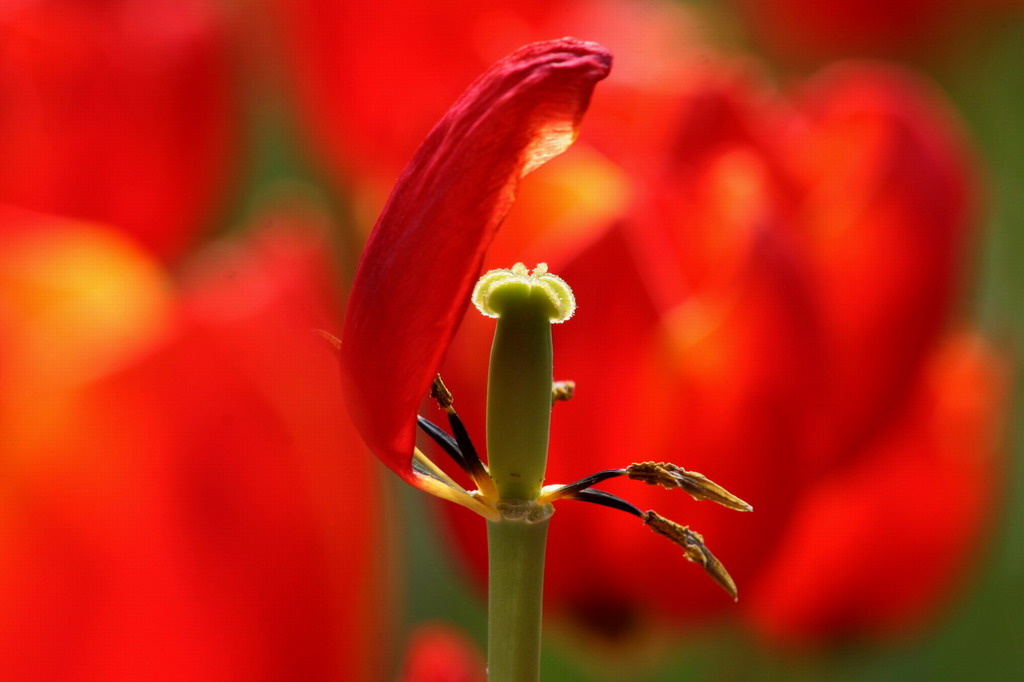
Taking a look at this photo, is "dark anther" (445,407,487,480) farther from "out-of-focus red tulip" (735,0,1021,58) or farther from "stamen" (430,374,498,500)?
"out-of-focus red tulip" (735,0,1021,58)

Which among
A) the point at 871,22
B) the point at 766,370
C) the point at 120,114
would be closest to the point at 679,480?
the point at 766,370

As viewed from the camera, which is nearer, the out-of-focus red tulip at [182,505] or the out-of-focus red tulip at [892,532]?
the out-of-focus red tulip at [182,505]

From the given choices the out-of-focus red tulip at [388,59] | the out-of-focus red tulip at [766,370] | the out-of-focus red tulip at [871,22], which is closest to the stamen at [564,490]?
the out-of-focus red tulip at [766,370]

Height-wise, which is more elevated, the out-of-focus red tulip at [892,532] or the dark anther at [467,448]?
the dark anther at [467,448]

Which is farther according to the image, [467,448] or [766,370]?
[766,370]

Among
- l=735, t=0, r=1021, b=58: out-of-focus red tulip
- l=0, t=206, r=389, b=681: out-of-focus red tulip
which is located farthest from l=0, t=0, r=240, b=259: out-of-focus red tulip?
l=735, t=0, r=1021, b=58: out-of-focus red tulip

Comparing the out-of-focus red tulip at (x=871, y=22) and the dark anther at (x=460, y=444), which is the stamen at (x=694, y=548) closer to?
the dark anther at (x=460, y=444)

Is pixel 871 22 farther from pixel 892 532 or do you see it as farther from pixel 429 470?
pixel 429 470

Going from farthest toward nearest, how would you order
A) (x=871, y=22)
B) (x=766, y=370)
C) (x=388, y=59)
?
(x=871, y=22), (x=388, y=59), (x=766, y=370)
